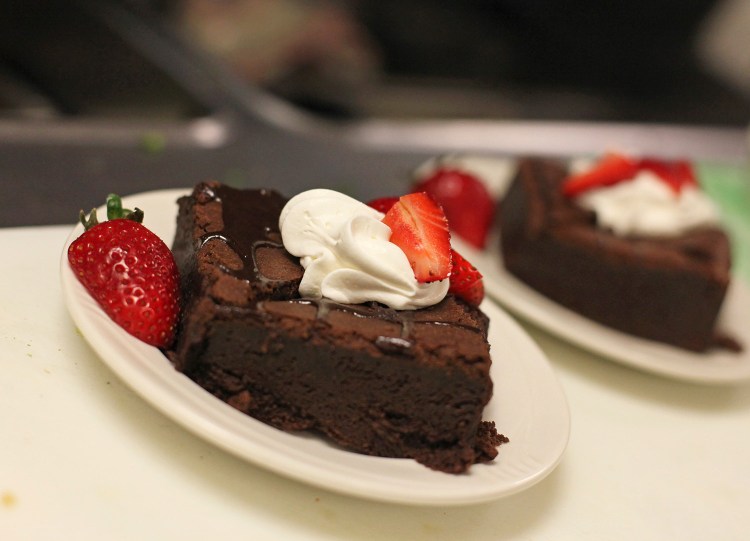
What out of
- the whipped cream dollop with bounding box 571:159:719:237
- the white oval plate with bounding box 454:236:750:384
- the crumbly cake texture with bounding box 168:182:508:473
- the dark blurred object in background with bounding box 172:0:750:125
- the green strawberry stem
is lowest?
the dark blurred object in background with bounding box 172:0:750:125

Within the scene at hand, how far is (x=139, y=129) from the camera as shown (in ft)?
8.13

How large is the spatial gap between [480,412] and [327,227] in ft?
1.42

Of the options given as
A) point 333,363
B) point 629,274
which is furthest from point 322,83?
point 333,363

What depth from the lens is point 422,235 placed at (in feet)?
4.81

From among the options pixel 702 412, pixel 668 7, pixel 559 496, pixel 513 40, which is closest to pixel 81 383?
pixel 559 496

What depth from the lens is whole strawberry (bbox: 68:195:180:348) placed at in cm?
133

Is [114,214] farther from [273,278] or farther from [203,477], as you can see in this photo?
[203,477]

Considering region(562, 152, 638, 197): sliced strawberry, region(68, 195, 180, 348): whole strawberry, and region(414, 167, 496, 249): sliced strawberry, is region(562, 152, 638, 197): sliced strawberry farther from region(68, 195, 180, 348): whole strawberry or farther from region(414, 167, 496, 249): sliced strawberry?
region(68, 195, 180, 348): whole strawberry

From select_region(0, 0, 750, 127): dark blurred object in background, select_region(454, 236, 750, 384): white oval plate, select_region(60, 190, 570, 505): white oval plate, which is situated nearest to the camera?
select_region(60, 190, 570, 505): white oval plate

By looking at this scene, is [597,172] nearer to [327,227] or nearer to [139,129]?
[327,227]

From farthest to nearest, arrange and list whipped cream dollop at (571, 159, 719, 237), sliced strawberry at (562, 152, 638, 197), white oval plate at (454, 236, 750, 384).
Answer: sliced strawberry at (562, 152, 638, 197), whipped cream dollop at (571, 159, 719, 237), white oval plate at (454, 236, 750, 384)

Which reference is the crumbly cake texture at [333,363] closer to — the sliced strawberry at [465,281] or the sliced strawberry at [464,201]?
the sliced strawberry at [465,281]

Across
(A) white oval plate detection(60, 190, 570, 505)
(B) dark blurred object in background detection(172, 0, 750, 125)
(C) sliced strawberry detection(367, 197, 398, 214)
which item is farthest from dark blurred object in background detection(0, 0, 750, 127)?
(A) white oval plate detection(60, 190, 570, 505)

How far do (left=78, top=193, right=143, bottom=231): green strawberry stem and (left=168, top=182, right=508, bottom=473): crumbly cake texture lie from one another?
0.57 ft
